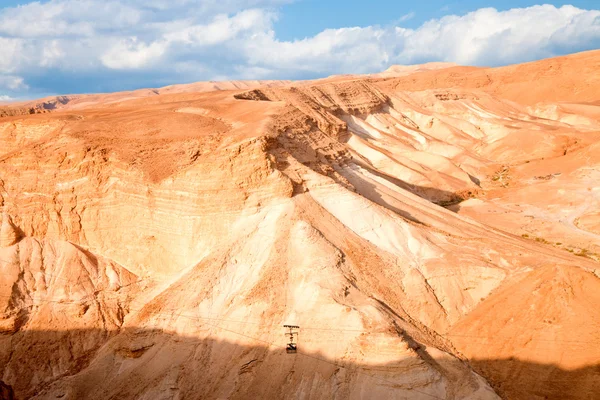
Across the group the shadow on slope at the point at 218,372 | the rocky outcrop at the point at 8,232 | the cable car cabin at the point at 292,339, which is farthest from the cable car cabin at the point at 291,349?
the rocky outcrop at the point at 8,232

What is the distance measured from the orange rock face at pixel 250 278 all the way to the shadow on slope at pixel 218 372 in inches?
2.1

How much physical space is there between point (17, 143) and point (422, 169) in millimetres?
28209

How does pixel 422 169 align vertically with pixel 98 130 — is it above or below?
below

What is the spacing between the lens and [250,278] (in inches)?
673

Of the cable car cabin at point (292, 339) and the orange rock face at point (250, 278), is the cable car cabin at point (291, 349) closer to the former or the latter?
the cable car cabin at point (292, 339)

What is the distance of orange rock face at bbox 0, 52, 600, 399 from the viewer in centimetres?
1468

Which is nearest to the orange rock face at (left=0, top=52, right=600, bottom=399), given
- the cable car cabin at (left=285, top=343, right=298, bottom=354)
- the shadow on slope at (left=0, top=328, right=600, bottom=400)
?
the shadow on slope at (left=0, top=328, right=600, bottom=400)

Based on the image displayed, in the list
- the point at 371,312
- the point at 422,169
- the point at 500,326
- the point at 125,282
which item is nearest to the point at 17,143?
the point at 125,282

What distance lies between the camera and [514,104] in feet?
211

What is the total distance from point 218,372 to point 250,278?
3212mm

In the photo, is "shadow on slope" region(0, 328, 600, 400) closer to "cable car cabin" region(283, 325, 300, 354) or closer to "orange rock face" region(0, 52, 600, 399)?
"orange rock face" region(0, 52, 600, 399)

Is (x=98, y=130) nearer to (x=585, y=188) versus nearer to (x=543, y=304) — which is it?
(x=543, y=304)

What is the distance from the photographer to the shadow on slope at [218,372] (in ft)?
45.4

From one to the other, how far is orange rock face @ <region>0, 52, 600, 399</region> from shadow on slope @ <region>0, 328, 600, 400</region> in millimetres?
52
